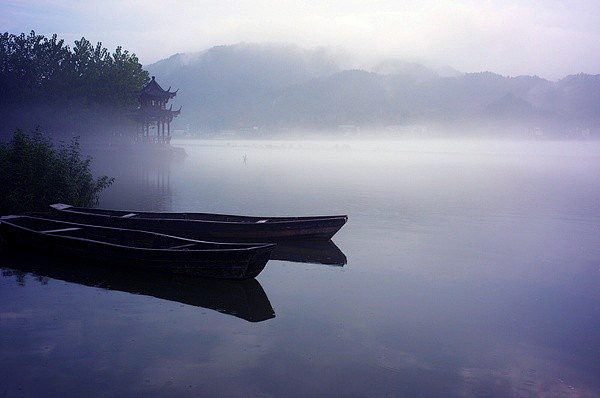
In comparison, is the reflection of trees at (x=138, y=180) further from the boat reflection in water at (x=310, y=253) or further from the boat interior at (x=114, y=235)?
the boat reflection in water at (x=310, y=253)

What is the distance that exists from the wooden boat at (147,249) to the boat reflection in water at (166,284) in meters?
0.27

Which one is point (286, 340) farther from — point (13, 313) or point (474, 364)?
point (13, 313)

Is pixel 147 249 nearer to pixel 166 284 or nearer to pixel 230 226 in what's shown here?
pixel 166 284

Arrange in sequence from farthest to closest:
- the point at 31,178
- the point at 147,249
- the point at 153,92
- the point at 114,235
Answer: the point at 153,92, the point at 31,178, the point at 114,235, the point at 147,249

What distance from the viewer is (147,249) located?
509 inches

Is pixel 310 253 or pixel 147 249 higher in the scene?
pixel 147 249

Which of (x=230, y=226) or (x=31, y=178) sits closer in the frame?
(x=230, y=226)

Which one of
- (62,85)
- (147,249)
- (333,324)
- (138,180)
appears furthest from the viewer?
(62,85)

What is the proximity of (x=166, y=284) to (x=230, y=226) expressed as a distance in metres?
4.58

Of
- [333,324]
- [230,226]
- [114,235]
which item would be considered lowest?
[333,324]

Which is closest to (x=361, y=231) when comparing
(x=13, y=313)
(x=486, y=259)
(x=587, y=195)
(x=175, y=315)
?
(x=486, y=259)

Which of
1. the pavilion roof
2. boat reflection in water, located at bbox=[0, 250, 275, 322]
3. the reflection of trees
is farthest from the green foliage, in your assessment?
the pavilion roof

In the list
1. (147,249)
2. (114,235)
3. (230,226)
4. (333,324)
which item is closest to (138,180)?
(230,226)

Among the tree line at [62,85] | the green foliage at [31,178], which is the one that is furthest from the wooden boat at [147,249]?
the tree line at [62,85]
